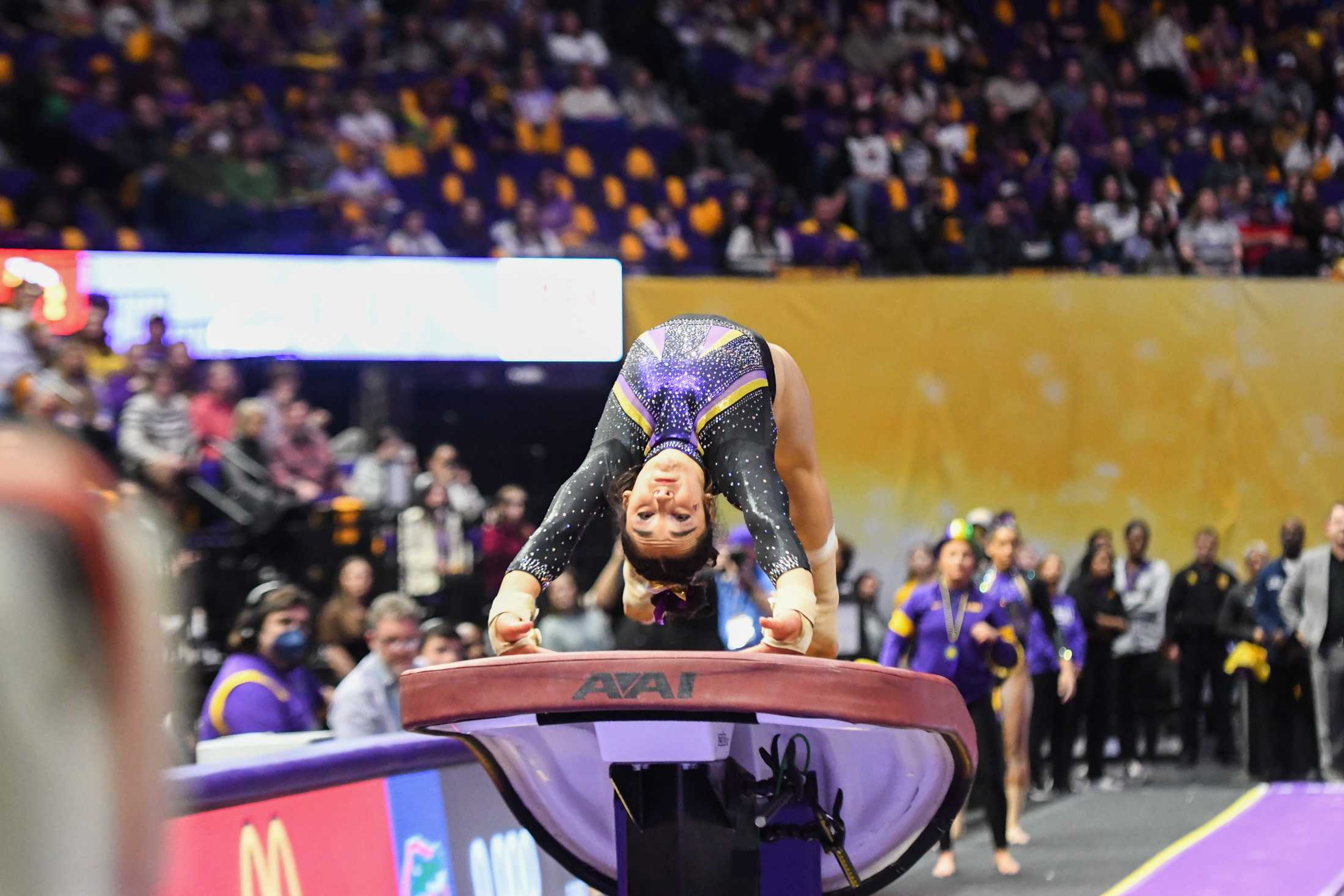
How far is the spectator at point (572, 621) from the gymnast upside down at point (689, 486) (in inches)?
124

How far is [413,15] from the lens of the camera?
12.5 meters

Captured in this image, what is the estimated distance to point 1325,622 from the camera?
423 inches

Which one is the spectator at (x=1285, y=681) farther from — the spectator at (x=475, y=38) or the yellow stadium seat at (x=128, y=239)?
the yellow stadium seat at (x=128, y=239)

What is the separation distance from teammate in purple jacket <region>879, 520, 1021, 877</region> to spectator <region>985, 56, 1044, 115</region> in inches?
309

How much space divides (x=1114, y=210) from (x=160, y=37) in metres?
7.66

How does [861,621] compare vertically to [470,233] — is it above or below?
below

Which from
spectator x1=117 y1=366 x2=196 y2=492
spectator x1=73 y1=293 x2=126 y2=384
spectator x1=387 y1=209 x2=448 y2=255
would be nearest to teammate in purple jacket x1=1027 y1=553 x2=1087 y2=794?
spectator x1=387 y1=209 x2=448 y2=255

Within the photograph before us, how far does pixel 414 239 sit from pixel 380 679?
4.95 m

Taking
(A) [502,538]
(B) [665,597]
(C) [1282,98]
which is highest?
(C) [1282,98]

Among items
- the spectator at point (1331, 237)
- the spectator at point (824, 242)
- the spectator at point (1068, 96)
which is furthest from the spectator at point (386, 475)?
the spectator at point (1331, 237)

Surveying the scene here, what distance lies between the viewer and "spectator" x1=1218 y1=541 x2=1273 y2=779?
1105 cm

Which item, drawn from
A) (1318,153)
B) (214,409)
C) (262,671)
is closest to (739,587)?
(214,409)

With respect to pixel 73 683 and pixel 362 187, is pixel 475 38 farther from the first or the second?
pixel 73 683

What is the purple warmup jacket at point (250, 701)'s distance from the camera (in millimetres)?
5613
